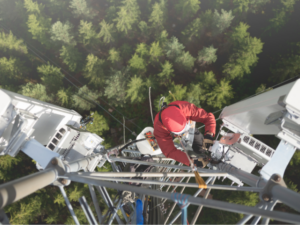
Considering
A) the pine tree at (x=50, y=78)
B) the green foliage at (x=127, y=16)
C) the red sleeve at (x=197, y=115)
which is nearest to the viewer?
the red sleeve at (x=197, y=115)

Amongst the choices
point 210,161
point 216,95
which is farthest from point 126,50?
point 210,161

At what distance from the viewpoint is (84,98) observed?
16844 mm

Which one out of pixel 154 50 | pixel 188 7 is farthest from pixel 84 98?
pixel 188 7

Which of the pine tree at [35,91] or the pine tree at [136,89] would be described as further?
the pine tree at [35,91]

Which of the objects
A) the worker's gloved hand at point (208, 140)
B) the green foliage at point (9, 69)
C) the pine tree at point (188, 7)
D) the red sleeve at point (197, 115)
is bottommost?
the green foliage at point (9, 69)

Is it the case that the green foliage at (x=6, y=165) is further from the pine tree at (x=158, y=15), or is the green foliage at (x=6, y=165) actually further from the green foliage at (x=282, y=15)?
the green foliage at (x=282, y=15)

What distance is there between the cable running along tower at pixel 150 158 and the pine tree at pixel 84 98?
38.4ft

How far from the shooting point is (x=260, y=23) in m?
20.1

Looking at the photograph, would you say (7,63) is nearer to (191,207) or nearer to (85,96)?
(85,96)

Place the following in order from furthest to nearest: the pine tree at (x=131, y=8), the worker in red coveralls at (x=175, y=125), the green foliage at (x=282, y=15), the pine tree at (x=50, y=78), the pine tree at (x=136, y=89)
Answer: the pine tree at (x=131, y=8) → the pine tree at (x=50, y=78) → the green foliage at (x=282, y=15) → the pine tree at (x=136, y=89) → the worker in red coveralls at (x=175, y=125)

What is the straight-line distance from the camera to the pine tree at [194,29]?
1770cm

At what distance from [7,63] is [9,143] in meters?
20.3

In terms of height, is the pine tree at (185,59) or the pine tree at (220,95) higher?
the pine tree at (185,59)

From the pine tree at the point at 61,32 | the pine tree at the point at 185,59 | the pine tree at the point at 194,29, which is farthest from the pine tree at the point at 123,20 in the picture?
the pine tree at the point at 185,59
